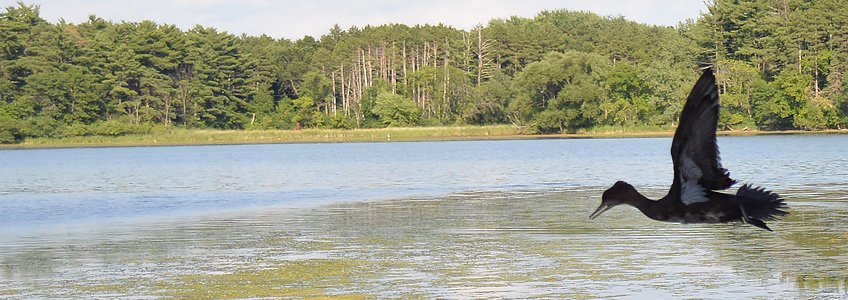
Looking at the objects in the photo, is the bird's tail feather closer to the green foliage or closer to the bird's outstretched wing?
the bird's outstretched wing

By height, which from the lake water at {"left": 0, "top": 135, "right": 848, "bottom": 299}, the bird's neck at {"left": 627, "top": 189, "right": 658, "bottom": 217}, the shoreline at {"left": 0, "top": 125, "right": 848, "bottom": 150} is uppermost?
the bird's neck at {"left": 627, "top": 189, "right": 658, "bottom": 217}

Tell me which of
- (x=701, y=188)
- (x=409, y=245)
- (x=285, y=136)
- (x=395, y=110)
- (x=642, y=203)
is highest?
(x=395, y=110)

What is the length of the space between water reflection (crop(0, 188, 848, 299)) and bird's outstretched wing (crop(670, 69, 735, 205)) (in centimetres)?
350

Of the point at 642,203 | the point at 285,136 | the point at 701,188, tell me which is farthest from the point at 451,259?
the point at 285,136

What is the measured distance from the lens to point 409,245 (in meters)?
14.3

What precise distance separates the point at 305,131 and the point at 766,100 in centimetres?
4166

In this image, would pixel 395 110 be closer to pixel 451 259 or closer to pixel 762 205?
pixel 451 259

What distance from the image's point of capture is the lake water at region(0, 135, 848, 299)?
10648 millimetres

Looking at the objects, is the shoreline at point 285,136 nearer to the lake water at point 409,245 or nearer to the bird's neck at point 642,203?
the lake water at point 409,245

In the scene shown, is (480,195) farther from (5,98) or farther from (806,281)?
(5,98)

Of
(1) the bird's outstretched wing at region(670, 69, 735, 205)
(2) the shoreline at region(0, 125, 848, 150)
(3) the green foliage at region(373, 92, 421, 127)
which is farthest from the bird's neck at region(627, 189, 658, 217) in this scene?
(3) the green foliage at region(373, 92, 421, 127)

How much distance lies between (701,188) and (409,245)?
26.8 feet

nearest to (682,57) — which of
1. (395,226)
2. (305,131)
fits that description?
(305,131)

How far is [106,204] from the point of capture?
24.7 metres
